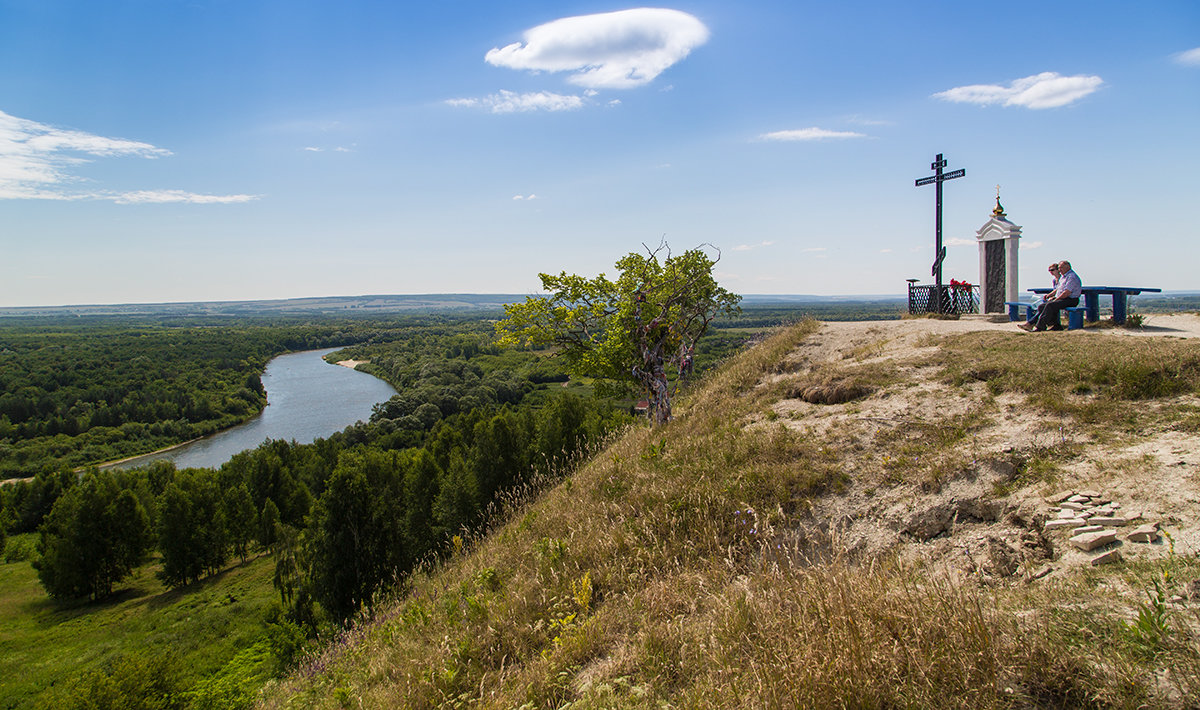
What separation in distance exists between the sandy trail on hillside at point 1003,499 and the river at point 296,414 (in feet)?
213

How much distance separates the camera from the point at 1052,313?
10.7 metres

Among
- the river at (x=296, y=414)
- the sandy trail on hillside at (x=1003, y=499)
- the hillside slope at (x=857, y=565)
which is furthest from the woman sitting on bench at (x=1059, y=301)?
the river at (x=296, y=414)

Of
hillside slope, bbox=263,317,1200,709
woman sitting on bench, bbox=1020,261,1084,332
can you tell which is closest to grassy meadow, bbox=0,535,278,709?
hillside slope, bbox=263,317,1200,709

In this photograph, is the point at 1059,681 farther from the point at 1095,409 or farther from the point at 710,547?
the point at 1095,409

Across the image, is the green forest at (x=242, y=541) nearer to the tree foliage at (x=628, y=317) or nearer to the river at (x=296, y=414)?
the tree foliage at (x=628, y=317)

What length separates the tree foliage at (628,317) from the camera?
14.1 m

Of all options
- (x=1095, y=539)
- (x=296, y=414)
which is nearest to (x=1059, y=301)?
(x=1095, y=539)

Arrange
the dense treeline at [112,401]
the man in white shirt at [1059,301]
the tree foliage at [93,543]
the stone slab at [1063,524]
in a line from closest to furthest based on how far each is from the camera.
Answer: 1. the stone slab at [1063,524]
2. the man in white shirt at [1059,301]
3. the tree foliage at [93,543]
4. the dense treeline at [112,401]

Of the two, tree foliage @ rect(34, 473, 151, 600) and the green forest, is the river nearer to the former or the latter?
the green forest

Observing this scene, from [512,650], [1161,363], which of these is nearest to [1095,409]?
[1161,363]

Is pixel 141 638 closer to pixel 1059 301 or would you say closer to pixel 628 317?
pixel 628 317

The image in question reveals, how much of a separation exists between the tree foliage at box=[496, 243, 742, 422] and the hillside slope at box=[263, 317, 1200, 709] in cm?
512

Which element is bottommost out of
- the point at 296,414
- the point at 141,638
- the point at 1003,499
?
the point at 141,638

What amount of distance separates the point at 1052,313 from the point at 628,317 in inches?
343
